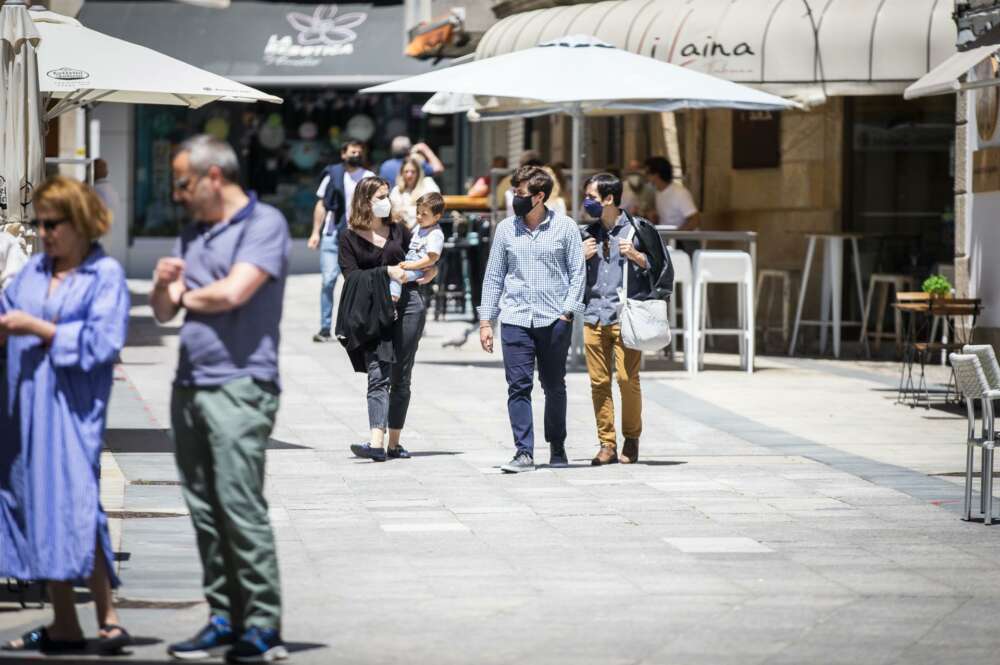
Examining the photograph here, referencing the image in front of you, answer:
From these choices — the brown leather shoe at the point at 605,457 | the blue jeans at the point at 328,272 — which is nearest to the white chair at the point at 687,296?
the blue jeans at the point at 328,272

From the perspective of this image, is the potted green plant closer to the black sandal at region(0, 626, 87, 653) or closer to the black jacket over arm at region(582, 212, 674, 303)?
the black jacket over arm at region(582, 212, 674, 303)

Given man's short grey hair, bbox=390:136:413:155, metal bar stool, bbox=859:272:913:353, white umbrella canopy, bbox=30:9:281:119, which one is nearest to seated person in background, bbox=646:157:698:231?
metal bar stool, bbox=859:272:913:353

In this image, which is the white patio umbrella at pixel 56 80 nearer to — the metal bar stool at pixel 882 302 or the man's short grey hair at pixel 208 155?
the man's short grey hair at pixel 208 155

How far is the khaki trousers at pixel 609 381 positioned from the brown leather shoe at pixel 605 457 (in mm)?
27

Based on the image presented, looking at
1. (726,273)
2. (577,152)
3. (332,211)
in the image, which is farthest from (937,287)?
(332,211)

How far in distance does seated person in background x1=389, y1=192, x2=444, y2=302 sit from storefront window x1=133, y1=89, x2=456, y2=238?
72.7ft

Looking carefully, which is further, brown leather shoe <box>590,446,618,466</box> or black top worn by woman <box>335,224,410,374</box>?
black top worn by woman <box>335,224,410,374</box>

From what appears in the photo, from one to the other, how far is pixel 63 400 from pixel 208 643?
899mm

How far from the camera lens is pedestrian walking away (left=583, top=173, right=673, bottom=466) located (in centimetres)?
1145

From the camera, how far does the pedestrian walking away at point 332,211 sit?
752 inches

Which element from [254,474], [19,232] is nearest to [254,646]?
[254,474]

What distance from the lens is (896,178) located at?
64.7ft

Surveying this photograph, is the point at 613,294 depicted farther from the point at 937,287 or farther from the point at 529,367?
the point at 937,287

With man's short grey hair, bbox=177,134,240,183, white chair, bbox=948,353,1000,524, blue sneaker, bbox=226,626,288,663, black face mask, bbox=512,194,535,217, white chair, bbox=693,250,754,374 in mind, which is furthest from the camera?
white chair, bbox=693,250,754,374
